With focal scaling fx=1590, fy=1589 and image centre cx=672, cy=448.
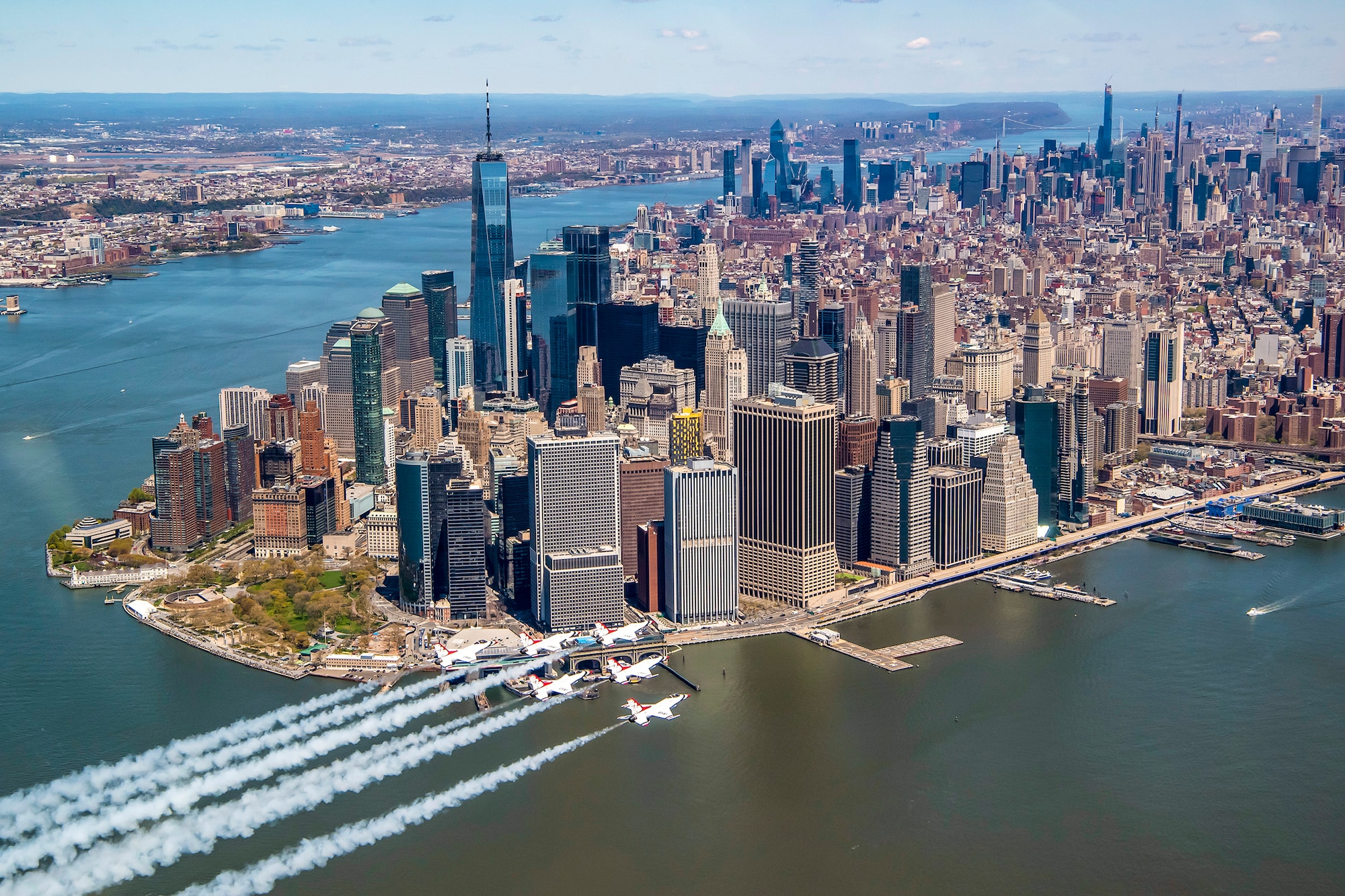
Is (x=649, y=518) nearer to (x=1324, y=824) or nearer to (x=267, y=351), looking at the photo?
(x=1324, y=824)

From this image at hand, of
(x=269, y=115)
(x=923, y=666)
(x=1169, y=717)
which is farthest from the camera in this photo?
(x=269, y=115)

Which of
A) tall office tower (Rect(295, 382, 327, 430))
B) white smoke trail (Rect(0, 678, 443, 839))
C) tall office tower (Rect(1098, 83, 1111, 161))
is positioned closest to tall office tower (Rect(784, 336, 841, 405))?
tall office tower (Rect(295, 382, 327, 430))

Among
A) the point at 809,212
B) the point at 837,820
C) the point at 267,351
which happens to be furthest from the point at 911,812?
the point at 809,212

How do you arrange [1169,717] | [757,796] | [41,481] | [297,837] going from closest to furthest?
1. [297,837]
2. [757,796]
3. [1169,717]
4. [41,481]

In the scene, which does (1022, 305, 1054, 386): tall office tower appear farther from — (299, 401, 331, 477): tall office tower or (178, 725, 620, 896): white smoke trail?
(178, 725, 620, 896): white smoke trail

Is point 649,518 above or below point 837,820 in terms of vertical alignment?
above

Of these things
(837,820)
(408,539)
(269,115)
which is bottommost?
(837,820)

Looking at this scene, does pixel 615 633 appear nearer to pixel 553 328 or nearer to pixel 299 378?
pixel 299 378
